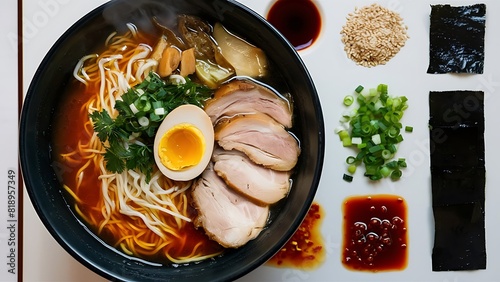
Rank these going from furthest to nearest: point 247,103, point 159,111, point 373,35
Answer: point 373,35
point 247,103
point 159,111

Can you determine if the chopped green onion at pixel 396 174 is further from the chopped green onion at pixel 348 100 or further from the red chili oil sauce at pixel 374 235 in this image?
the chopped green onion at pixel 348 100

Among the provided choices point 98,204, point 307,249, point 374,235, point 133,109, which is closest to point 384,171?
point 374,235

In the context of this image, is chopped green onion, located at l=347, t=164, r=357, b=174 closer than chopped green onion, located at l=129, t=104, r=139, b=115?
No

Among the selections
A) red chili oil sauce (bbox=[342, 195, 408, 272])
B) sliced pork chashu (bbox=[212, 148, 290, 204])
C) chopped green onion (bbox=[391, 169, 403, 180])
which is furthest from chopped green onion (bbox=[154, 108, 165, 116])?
chopped green onion (bbox=[391, 169, 403, 180])

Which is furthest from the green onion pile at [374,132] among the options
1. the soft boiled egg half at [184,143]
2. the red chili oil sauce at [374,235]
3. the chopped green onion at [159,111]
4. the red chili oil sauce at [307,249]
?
the chopped green onion at [159,111]

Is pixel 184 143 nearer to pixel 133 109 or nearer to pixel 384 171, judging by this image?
pixel 133 109

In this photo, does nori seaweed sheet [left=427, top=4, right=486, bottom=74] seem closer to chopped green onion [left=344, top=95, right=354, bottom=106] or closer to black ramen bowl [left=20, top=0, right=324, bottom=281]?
chopped green onion [left=344, top=95, right=354, bottom=106]

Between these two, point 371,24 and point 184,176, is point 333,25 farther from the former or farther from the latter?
point 184,176
